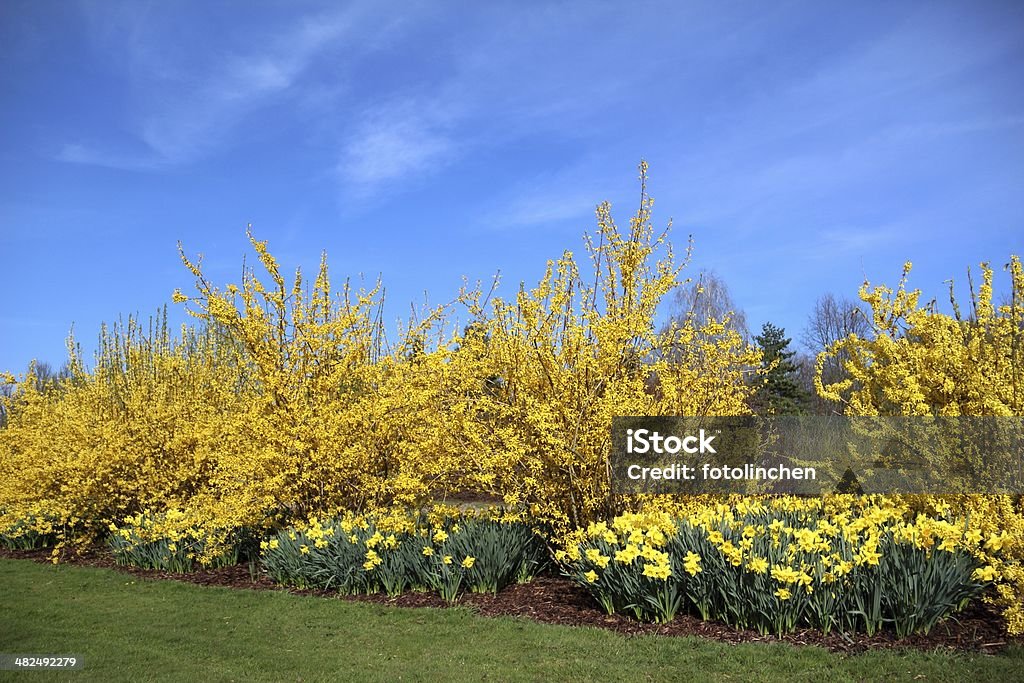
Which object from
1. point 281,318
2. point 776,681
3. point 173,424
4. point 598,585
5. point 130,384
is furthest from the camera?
point 130,384

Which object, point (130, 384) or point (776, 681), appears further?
point (130, 384)

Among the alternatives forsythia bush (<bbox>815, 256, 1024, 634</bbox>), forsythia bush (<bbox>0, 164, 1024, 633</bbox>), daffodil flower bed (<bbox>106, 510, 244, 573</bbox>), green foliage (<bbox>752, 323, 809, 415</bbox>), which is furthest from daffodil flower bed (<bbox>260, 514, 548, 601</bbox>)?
green foliage (<bbox>752, 323, 809, 415</bbox>)

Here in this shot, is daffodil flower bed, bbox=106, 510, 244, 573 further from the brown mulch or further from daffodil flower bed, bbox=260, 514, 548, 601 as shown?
daffodil flower bed, bbox=260, 514, 548, 601

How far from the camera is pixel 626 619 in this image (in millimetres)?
5625

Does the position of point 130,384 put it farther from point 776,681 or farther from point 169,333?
point 776,681

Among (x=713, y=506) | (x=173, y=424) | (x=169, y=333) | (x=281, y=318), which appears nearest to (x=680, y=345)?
(x=713, y=506)

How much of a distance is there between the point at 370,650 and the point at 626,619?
6.17ft

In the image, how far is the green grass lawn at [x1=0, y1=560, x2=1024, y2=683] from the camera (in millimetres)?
4461

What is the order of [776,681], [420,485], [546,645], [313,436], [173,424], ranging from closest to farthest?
[776,681] < [546,645] < [420,485] < [313,436] < [173,424]

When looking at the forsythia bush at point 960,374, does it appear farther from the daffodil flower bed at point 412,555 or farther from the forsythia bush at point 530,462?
the daffodil flower bed at point 412,555

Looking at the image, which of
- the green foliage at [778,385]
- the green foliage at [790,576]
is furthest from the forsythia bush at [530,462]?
the green foliage at [778,385]

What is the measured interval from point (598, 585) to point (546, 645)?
2.53 ft

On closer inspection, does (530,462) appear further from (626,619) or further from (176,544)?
(176,544)

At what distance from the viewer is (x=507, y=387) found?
22.5ft
